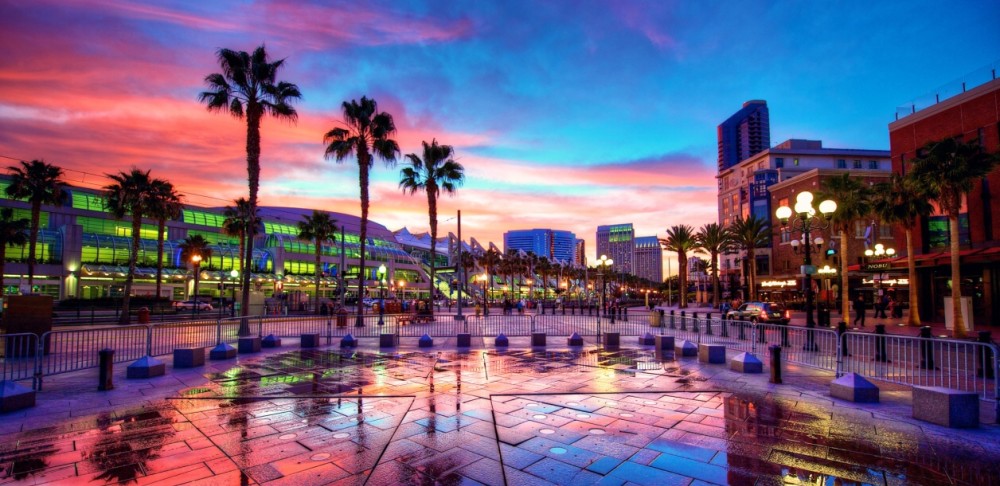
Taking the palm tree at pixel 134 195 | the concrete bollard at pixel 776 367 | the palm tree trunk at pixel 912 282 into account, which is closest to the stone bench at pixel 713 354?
the concrete bollard at pixel 776 367

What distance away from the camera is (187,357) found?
12383mm

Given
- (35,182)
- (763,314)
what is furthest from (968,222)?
(35,182)

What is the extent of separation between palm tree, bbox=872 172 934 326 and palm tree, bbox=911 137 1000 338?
7.61 feet

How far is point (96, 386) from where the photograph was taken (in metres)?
10.0

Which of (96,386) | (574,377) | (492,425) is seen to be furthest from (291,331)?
(492,425)

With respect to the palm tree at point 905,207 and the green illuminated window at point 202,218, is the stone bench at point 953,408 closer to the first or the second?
the palm tree at point 905,207

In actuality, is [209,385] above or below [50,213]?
below

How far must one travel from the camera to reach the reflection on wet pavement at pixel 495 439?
17.3 ft

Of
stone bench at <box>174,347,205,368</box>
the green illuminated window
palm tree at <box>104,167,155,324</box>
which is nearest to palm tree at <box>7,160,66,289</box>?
palm tree at <box>104,167,155,324</box>

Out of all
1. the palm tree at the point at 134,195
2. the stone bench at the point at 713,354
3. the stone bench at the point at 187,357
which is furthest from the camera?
the palm tree at the point at 134,195

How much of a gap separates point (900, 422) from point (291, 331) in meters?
22.7

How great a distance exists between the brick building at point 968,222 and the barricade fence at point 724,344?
50.0 feet

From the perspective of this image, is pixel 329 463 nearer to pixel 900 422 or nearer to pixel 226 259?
pixel 900 422

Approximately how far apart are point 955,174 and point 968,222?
1123 cm
